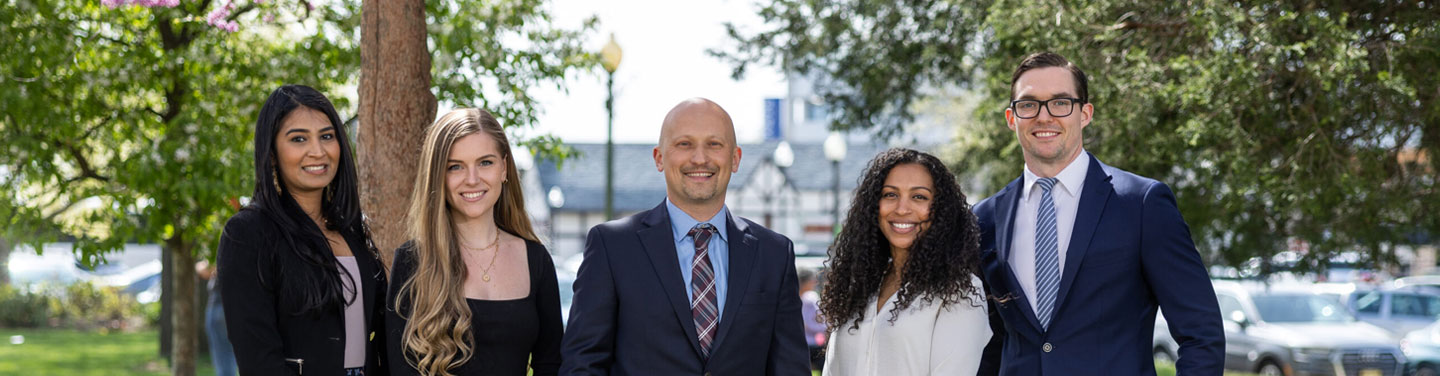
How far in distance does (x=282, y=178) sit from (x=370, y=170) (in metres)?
1.53

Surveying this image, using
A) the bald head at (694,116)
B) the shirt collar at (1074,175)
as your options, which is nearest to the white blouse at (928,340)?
the shirt collar at (1074,175)

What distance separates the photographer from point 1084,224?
3.69m

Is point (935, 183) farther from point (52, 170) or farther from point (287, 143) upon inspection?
point (52, 170)

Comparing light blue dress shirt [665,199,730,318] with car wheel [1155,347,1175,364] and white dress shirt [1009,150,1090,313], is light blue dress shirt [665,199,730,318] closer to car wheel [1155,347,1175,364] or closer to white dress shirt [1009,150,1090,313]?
white dress shirt [1009,150,1090,313]

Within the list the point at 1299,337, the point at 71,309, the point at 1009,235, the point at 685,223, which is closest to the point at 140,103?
the point at 685,223

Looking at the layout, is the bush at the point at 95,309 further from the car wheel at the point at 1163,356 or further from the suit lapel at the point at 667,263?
the suit lapel at the point at 667,263

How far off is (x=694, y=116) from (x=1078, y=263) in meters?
1.23

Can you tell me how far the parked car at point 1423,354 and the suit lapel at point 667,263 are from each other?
1391 cm

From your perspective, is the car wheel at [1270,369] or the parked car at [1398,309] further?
the parked car at [1398,309]

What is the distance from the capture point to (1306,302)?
1616 centimetres

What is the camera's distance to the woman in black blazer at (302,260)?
3.45 metres

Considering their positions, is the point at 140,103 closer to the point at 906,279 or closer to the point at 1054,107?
the point at 906,279

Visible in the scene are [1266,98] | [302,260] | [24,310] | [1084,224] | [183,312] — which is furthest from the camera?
[24,310]

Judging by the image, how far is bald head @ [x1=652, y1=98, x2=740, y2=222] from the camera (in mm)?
3592
